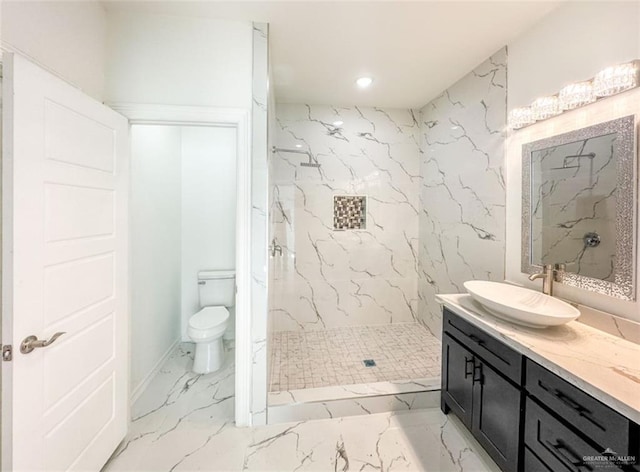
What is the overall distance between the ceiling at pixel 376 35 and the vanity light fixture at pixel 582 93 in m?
0.54

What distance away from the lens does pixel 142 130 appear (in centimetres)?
223

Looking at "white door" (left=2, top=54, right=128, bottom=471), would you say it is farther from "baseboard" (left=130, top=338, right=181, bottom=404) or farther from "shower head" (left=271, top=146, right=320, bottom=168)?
"shower head" (left=271, top=146, right=320, bottom=168)

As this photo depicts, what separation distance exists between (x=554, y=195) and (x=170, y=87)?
248 centimetres

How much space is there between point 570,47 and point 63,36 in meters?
2.71

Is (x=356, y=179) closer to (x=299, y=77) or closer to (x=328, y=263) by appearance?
(x=328, y=263)

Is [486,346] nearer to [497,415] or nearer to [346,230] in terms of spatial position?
[497,415]

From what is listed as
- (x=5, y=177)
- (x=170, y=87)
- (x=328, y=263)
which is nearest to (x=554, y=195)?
(x=328, y=263)

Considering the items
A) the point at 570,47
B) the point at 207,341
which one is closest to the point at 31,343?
the point at 207,341

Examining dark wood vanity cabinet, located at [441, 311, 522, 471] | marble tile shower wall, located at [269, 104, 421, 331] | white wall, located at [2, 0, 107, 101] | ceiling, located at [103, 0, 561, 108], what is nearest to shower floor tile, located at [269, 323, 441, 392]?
marble tile shower wall, located at [269, 104, 421, 331]

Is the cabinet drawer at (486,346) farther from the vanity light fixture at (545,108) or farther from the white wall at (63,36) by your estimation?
the white wall at (63,36)

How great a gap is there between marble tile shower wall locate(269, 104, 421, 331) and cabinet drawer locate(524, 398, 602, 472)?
2.20m

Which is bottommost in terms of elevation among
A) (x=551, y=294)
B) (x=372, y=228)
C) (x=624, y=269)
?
(x=551, y=294)

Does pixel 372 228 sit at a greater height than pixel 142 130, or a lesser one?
lesser

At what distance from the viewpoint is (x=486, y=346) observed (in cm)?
148
